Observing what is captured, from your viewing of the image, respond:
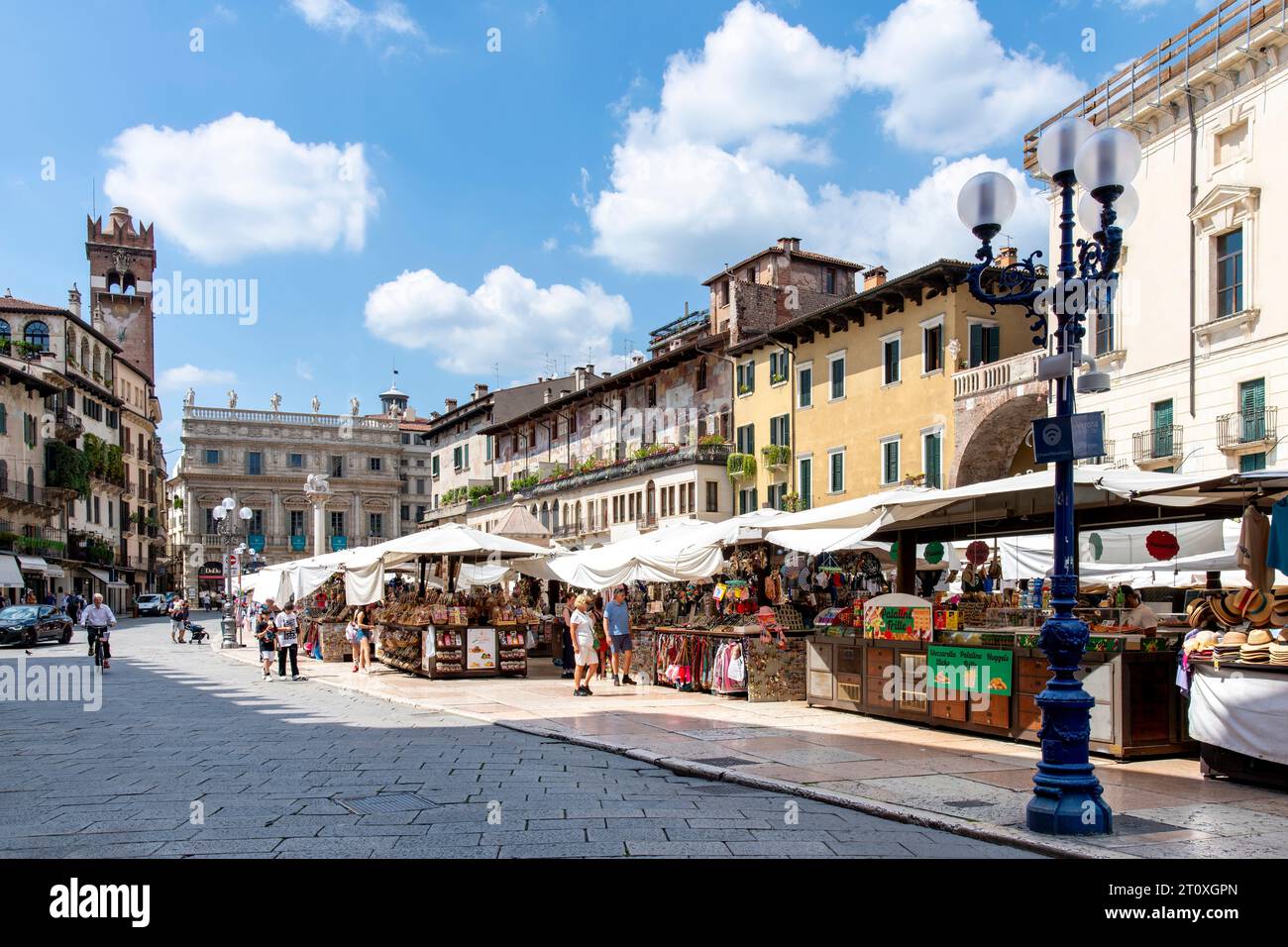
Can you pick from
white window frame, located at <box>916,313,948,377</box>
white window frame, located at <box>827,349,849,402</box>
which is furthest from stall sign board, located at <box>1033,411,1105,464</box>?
white window frame, located at <box>827,349,849,402</box>

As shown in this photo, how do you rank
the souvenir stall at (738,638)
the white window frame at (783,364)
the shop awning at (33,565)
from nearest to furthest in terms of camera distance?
the souvenir stall at (738,638)
the white window frame at (783,364)
the shop awning at (33,565)

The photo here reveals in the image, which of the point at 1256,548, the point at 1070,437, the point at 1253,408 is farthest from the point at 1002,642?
the point at 1253,408

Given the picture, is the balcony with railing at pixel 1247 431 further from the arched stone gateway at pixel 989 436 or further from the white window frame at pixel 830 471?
the white window frame at pixel 830 471

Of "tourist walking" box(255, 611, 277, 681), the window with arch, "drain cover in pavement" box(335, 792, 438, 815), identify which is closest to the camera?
"drain cover in pavement" box(335, 792, 438, 815)

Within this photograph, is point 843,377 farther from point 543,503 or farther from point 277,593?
point 543,503

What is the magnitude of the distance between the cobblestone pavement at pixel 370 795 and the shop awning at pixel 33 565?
132 ft

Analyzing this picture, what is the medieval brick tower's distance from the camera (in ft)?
278

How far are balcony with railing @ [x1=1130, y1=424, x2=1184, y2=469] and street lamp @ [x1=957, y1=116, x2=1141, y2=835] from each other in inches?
720

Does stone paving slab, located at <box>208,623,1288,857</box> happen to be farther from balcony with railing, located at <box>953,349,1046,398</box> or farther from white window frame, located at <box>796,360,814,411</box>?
white window frame, located at <box>796,360,814,411</box>

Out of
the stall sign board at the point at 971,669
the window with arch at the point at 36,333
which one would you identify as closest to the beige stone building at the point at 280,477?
the window with arch at the point at 36,333

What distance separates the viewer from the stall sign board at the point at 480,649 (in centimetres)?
2038
